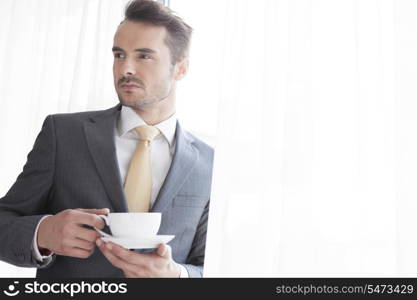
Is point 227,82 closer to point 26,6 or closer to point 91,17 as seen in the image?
point 91,17

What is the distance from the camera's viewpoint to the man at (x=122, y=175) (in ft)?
3.75

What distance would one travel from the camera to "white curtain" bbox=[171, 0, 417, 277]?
0.95 m

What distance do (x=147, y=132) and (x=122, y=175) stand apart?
0.14 metres

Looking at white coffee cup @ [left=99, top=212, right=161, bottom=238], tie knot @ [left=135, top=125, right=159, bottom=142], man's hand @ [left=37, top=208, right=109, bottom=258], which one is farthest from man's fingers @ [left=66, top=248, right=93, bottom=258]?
tie knot @ [left=135, top=125, right=159, bottom=142]

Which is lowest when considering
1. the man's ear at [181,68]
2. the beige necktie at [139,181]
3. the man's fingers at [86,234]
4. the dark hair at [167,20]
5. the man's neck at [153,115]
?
the man's fingers at [86,234]

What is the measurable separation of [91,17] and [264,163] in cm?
102

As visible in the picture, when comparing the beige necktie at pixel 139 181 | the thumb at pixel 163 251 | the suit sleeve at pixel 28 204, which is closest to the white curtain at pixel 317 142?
the thumb at pixel 163 251

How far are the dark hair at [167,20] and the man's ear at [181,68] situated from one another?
0.01m

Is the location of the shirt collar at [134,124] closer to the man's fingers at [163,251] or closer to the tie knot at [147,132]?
the tie knot at [147,132]

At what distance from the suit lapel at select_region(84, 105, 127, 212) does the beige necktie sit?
0.15 feet

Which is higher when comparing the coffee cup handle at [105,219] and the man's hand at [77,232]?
the coffee cup handle at [105,219]

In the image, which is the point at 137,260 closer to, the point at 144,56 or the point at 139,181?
the point at 139,181

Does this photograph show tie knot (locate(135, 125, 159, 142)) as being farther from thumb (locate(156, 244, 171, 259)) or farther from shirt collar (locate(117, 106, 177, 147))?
thumb (locate(156, 244, 171, 259))

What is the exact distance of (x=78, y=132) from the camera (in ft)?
4.24
